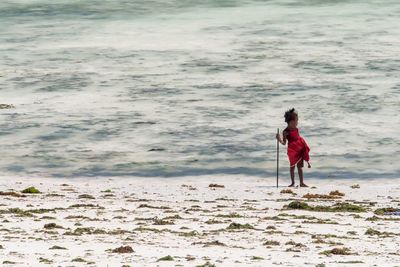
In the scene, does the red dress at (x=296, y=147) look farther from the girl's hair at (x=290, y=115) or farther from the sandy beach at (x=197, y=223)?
the sandy beach at (x=197, y=223)

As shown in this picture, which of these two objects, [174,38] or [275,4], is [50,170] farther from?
[275,4]

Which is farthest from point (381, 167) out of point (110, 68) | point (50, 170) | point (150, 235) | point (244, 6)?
point (244, 6)

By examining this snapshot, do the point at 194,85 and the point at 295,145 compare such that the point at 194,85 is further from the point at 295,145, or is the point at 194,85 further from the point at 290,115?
the point at 290,115

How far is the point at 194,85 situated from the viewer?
40.3 meters

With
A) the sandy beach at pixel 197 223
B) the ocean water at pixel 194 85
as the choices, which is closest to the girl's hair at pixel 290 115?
the sandy beach at pixel 197 223

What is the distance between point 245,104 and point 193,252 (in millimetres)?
21573

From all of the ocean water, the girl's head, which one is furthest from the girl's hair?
the ocean water

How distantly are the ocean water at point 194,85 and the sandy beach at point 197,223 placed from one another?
2909mm

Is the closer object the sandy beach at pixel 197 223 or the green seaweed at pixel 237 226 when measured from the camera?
the sandy beach at pixel 197 223

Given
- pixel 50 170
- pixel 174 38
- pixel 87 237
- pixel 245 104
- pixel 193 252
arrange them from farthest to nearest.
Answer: pixel 174 38
pixel 245 104
pixel 50 170
pixel 87 237
pixel 193 252

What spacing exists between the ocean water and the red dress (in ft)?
9.79

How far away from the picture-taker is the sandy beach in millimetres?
15445

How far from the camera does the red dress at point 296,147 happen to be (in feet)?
83.3

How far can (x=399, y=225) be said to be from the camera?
62.5 ft
